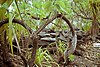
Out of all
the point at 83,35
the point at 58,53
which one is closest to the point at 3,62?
the point at 58,53

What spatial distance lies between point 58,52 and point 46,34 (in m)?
0.57

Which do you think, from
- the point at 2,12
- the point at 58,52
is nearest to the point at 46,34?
the point at 58,52

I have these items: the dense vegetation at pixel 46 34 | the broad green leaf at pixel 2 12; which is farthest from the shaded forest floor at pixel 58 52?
the broad green leaf at pixel 2 12

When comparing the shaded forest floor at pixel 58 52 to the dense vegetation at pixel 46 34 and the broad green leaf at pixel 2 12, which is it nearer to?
the dense vegetation at pixel 46 34

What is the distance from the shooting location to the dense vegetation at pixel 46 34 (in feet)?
4.08

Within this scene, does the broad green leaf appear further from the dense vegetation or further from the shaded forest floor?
the shaded forest floor

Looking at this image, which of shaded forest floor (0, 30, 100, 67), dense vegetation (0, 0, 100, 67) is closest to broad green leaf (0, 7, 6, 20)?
dense vegetation (0, 0, 100, 67)

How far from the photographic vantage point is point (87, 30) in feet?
9.66

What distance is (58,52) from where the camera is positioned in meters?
Result: 1.90

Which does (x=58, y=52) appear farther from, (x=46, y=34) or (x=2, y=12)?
(x=2, y=12)

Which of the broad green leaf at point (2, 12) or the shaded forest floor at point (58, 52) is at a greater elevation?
the broad green leaf at point (2, 12)

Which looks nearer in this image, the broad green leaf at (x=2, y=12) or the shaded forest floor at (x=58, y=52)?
the broad green leaf at (x=2, y=12)

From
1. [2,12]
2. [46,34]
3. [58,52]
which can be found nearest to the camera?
[2,12]

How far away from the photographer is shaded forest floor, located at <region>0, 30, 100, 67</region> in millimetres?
1457
